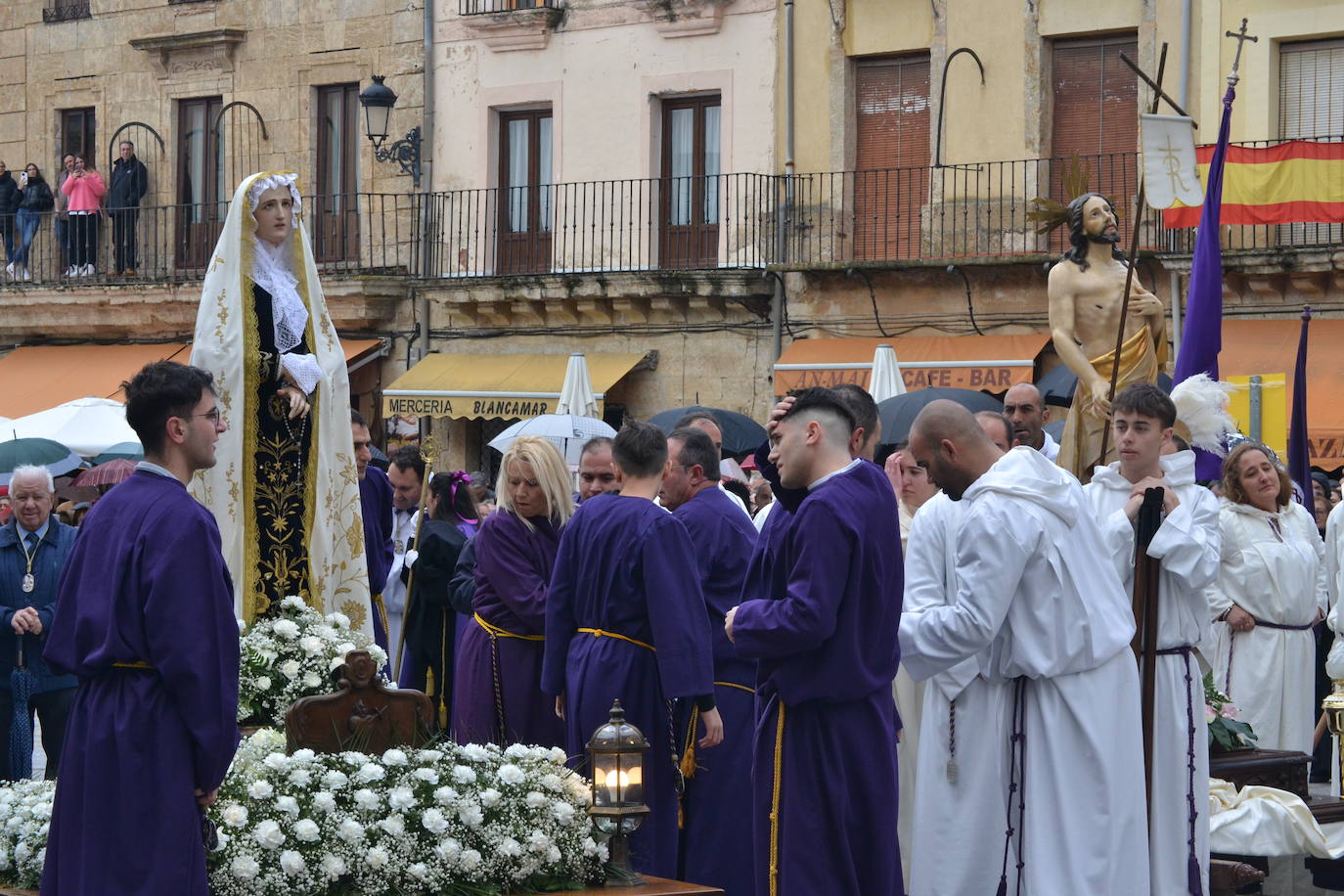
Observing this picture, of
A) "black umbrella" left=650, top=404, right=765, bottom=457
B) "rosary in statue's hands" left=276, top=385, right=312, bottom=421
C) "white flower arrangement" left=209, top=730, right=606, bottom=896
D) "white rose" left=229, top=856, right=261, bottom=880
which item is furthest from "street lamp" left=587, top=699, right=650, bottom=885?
"black umbrella" left=650, top=404, right=765, bottom=457

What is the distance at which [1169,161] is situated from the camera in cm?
952

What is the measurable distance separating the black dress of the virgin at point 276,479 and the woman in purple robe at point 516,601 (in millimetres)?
761

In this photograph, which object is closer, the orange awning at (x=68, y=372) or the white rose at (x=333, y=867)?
the white rose at (x=333, y=867)

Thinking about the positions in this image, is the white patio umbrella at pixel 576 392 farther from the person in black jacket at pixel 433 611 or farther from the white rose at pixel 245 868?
the white rose at pixel 245 868

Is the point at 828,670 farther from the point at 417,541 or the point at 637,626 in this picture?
the point at 417,541

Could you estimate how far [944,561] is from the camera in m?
7.18

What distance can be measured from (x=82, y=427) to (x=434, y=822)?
1464 centimetres

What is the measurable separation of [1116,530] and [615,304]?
55.5 feet

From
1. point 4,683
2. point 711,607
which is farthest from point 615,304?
point 711,607

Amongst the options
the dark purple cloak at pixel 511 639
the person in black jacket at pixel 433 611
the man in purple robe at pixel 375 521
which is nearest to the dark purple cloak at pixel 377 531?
the man in purple robe at pixel 375 521

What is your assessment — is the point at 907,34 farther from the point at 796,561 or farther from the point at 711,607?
the point at 796,561

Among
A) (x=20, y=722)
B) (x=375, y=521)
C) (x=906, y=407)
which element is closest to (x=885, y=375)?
(x=906, y=407)

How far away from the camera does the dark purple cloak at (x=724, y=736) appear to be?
813cm

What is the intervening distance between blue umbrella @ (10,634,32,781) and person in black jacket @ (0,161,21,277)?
1971cm
